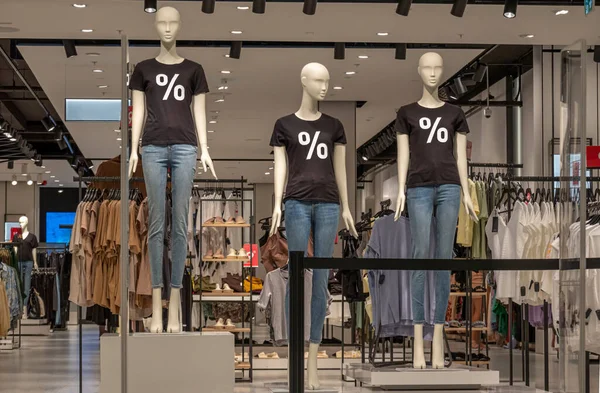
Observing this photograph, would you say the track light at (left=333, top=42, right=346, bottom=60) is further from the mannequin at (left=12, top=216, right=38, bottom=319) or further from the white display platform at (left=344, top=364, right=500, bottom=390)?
the mannequin at (left=12, top=216, right=38, bottom=319)

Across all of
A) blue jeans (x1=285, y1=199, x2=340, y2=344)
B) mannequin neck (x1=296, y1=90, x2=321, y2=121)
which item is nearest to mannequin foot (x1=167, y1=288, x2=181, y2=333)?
blue jeans (x1=285, y1=199, x2=340, y2=344)

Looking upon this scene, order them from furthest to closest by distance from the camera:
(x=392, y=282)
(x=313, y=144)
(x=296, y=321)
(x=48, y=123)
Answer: (x=48, y=123)
(x=392, y=282)
(x=313, y=144)
(x=296, y=321)

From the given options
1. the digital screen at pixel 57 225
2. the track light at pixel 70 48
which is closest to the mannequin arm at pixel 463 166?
the track light at pixel 70 48

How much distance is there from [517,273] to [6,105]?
35.7 feet

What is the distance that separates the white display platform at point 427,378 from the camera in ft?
15.5

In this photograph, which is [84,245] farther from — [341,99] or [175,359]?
[341,99]

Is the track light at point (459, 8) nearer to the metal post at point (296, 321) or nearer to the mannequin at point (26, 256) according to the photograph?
the metal post at point (296, 321)

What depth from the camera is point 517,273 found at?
6750mm

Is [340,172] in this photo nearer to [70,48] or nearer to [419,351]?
[419,351]

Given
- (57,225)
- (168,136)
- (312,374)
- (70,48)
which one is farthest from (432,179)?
(57,225)

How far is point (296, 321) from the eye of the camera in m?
3.78

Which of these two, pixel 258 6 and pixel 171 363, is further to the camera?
pixel 258 6

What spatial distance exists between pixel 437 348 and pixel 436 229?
0.62 m

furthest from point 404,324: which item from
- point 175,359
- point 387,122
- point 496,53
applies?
point 387,122
